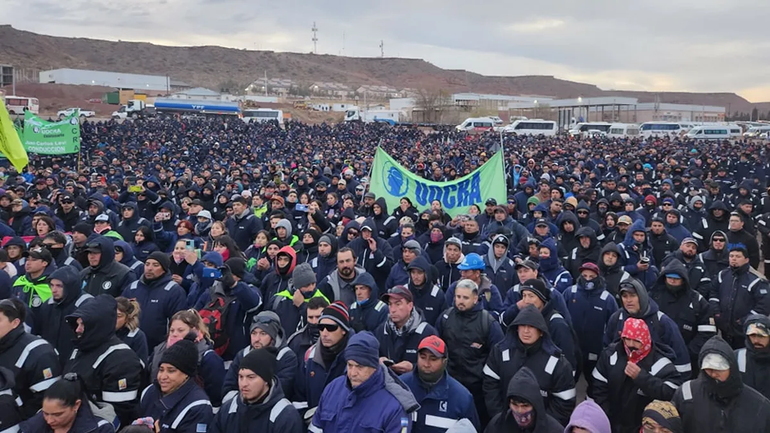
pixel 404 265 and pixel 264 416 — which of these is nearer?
pixel 264 416

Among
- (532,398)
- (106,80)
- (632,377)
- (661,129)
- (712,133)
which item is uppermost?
(106,80)

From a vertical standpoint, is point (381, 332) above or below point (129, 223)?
below

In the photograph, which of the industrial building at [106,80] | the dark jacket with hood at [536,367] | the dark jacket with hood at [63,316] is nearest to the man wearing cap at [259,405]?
the dark jacket with hood at [536,367]

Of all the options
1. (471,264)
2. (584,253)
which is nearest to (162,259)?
(471,264)

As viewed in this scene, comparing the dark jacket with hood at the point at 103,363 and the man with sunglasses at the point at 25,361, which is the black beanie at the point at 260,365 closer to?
the dark jacket with hood at the point at 103,363

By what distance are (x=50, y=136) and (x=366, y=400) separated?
59.3 ft

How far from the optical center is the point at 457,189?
36.9 feet

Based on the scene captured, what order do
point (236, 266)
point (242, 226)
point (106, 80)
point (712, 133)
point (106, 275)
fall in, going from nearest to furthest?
point (236, 266) → point (106, 275) → point (242, 226) → point (712, 133) → point (106, 80)

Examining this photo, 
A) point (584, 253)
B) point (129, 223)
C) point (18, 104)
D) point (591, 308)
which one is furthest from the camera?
point (18, 104)

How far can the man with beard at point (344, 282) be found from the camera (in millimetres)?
5539

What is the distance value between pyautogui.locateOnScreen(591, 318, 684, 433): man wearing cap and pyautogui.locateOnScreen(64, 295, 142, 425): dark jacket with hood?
3349 millimetres

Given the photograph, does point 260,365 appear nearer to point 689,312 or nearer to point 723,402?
point 723,402

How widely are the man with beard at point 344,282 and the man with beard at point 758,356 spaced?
10.5 feet

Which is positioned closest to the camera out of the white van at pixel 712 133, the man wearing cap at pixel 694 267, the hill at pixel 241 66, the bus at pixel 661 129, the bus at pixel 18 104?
the man wearing cap at pixel 694 267
